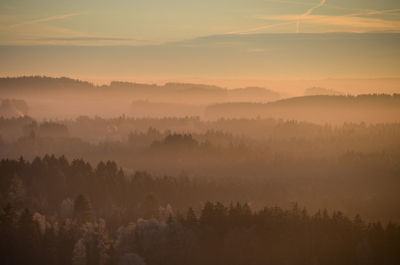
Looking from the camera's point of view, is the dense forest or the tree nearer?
the dense forest

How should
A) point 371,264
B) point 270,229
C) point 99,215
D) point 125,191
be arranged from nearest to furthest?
point 371,264
point 270,229
point 99,215
point 125,191

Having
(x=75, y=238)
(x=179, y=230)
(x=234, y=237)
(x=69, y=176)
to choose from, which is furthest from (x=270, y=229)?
(x=69, y=176)

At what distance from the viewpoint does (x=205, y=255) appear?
106875 millimetres

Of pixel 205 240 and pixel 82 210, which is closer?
pixel 205 240

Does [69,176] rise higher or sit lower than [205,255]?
higher

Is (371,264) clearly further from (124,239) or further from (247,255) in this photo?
(124,239)

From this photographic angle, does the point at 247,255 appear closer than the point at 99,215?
Yes

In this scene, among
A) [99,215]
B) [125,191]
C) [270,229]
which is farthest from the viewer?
[125,191]

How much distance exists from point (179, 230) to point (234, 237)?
9809mm

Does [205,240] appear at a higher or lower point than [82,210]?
lower

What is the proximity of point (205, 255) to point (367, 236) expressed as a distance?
2813cm

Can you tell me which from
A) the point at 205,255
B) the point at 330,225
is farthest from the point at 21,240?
the point at 330,225

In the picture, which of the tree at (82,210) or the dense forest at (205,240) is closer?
the dense forest at (205,240)

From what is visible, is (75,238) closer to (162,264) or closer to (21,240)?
(21,240)
